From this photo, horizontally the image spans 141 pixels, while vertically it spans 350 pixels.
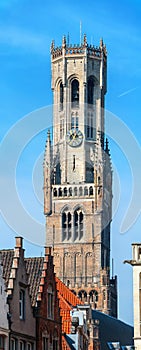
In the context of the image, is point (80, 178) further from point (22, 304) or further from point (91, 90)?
point (22, 304)

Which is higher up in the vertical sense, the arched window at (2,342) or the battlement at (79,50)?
the battlement at (79,50)

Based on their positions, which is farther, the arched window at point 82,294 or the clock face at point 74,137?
the clock face at point 74,137

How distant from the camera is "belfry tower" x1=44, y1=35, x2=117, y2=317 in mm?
180250

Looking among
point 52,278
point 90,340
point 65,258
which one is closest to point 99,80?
point 65,258

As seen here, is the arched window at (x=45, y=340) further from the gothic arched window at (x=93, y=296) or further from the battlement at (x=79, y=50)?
the battlement at (x=79, y=50)

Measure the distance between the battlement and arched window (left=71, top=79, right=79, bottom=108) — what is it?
513 centimetres

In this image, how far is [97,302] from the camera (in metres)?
174

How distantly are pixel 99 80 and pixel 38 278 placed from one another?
132 m

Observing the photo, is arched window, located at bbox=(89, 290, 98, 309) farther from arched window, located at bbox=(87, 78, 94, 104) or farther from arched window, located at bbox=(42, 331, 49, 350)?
arched window, located at bbox=(42, 331, 49, 350)

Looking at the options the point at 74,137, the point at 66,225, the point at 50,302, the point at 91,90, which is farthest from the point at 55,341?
the point at 91,90

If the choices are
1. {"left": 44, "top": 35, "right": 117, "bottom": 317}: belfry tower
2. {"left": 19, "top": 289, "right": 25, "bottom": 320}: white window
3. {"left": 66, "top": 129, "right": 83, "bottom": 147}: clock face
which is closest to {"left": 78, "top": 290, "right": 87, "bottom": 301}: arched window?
{"left": 44, "top": 35, "right": 117, "bottom": 317}: belfry tower

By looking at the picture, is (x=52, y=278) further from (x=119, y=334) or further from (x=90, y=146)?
(x=90, y=146)

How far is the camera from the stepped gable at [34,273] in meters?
64.2

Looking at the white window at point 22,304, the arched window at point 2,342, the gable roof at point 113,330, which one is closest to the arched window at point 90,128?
the gable roof at point 113,330
